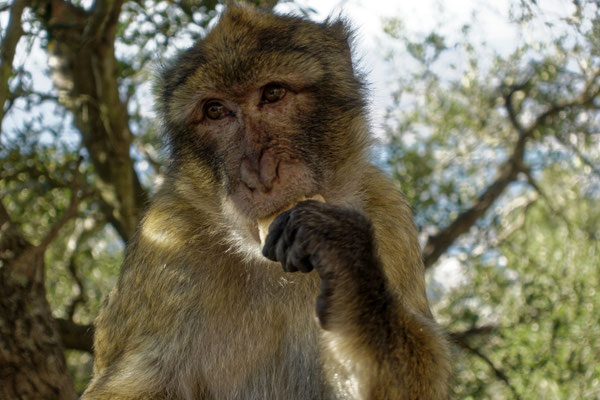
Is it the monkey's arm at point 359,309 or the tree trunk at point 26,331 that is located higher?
the monkey's arm at point 359,309

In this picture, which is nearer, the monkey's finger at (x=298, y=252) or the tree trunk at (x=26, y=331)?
the monkey's finger at (x=298, y=252)

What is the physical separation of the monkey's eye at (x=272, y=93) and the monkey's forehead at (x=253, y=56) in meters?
0.03

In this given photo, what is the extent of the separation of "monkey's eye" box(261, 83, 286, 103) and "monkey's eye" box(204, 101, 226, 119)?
0.20 meters

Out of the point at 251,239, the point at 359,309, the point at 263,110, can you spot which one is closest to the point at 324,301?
the point at 359,309

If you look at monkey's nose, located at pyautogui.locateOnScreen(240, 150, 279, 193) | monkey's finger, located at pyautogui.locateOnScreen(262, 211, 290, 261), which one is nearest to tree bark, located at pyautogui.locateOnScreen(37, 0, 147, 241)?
monkey's nose, located at pyautogui.locateOnScreen(240, 150, 279, 193)

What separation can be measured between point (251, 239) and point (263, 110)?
54 centimetres

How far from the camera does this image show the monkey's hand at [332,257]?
89.4 inches

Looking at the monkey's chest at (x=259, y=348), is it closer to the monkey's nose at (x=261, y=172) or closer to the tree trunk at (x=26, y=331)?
the monkey's nose at (x=261, y=172)

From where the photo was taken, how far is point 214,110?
9.35 ft

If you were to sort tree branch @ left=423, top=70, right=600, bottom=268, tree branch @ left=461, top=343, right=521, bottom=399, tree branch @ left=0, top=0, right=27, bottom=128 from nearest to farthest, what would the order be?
tree branch @ left=0, top=0, right=27, bottom=128
tree branch @ left=461, top=343, right=521, bottom=399
tree branch @ left=423, top=70, right=600, bottom=268

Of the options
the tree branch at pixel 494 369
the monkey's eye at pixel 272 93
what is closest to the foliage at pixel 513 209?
the tree branch at pixel 494 369

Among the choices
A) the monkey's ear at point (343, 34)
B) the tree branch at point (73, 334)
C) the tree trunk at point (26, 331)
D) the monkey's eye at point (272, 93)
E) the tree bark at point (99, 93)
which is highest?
the monkey's ear at point (343, 34)

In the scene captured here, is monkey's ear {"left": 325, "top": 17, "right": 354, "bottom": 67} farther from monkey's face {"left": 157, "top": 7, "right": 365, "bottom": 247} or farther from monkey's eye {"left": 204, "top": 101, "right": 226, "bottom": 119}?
monkey's eye {"left": 204, "top": 101, "right": 226, "bottom": 119}

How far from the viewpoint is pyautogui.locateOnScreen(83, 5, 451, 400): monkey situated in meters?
2.53
